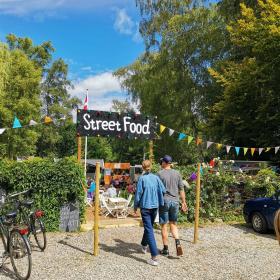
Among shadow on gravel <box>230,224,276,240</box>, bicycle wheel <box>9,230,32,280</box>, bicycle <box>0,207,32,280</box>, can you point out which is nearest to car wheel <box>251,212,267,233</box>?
shadow on gravel <box>230,224,276,240</box>

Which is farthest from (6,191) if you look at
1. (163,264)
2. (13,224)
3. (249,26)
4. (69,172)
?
(249,26)

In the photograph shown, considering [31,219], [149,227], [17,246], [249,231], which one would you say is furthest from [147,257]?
[249,231]

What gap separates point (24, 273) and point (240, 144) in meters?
18.0

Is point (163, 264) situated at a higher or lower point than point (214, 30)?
lower

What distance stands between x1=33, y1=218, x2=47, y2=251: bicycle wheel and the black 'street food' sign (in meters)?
2.03

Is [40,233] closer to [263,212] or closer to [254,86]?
[263,212]

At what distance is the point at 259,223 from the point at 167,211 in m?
3.75

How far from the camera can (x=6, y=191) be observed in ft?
29.8

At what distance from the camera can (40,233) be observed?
23.9ft

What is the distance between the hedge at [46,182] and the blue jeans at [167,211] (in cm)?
280

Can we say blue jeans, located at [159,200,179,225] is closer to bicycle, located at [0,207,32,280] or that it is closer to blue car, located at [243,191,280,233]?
bicycle, located at [0,207,32,280]

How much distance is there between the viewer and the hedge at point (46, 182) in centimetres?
894

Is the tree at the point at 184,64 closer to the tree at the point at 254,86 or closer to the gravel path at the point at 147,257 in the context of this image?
the tree at the point at 254,86

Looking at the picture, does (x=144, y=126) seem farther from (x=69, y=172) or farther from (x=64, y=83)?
(x=64, y=83)
